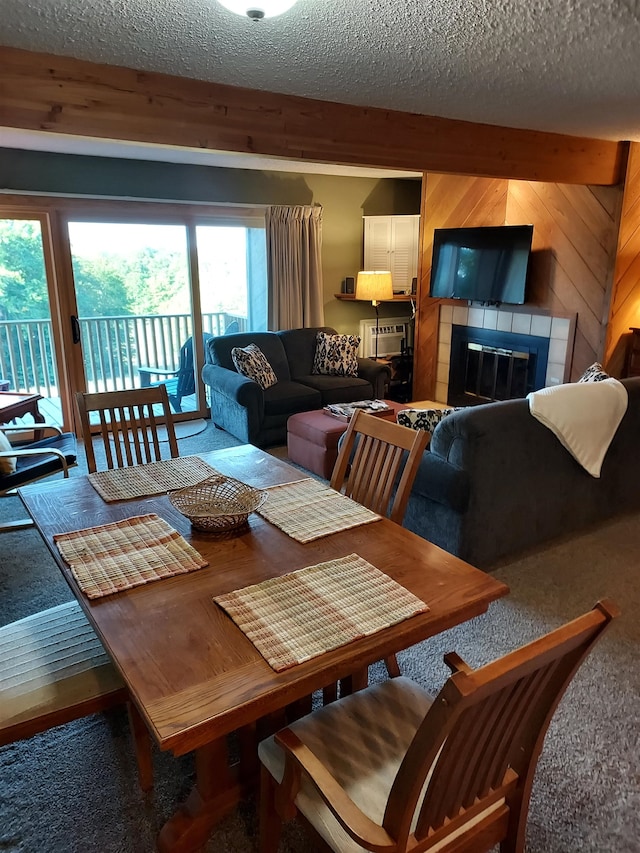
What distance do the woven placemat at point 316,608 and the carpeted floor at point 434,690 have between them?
2.43 ft

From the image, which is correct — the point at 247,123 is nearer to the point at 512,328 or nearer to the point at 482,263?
the point at 482,263

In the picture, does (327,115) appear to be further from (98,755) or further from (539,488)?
(98,755)

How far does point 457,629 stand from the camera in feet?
8.25

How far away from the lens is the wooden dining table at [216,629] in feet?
3.65

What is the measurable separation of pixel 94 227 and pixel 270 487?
4.09 meters

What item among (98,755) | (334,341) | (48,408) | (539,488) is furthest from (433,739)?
(48,408)

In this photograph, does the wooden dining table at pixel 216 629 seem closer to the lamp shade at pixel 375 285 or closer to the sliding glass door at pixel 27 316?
the sliding glass door at pixel 27 316

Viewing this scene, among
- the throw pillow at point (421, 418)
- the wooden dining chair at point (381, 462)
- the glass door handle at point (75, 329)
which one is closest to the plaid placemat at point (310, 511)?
the wooden dining chair at point (381, 462)

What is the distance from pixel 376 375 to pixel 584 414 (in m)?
2.64

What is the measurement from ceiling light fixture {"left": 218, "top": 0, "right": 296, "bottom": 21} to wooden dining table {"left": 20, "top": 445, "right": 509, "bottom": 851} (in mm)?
1565

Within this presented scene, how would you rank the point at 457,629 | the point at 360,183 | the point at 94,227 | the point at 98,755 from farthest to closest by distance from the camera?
the point at 360,183, the point at 94,227, the point at 457,629, the point at 98,755

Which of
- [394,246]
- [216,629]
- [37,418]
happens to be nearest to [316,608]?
[216,629]

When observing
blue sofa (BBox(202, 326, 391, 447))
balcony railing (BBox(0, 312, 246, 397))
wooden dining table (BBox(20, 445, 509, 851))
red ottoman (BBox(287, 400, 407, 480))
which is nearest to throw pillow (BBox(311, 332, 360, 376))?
blue sofa (BBox(202, 326, 391, 447))

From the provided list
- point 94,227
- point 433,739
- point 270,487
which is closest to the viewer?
point 433,739
